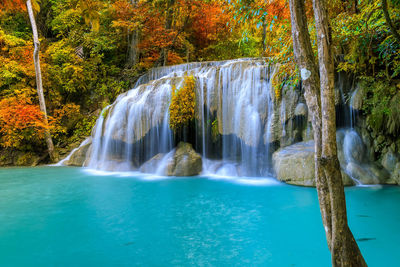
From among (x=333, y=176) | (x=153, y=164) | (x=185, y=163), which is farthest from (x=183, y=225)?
(x=153, y=164)

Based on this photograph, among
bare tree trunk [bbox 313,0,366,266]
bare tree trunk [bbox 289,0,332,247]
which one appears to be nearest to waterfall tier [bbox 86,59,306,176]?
bare tree trunk [bbox 289,0,332,247]

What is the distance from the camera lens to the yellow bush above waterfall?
8.74m

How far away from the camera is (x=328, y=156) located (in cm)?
180

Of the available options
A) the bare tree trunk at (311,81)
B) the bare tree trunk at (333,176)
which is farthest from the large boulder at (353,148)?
the bare tree trunk at (333,176)

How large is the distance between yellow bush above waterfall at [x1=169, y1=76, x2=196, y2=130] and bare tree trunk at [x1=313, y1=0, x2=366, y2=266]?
7.05 metres

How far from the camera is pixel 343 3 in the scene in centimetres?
756

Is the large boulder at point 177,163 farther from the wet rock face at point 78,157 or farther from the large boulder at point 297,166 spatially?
the wet rock face at point 78,157

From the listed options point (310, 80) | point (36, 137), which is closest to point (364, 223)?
point (310, 80)

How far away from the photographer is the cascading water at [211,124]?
8.18 m

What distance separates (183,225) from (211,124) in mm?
5224

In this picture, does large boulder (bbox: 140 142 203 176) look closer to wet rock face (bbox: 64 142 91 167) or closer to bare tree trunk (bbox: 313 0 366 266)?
wet rock face (bbox: 64 142 91 167)

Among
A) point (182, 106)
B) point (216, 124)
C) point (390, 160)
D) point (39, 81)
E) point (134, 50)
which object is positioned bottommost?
point (390, 160)

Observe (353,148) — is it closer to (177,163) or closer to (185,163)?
(185,163)

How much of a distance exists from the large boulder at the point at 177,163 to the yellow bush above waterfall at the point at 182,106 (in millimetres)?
782
